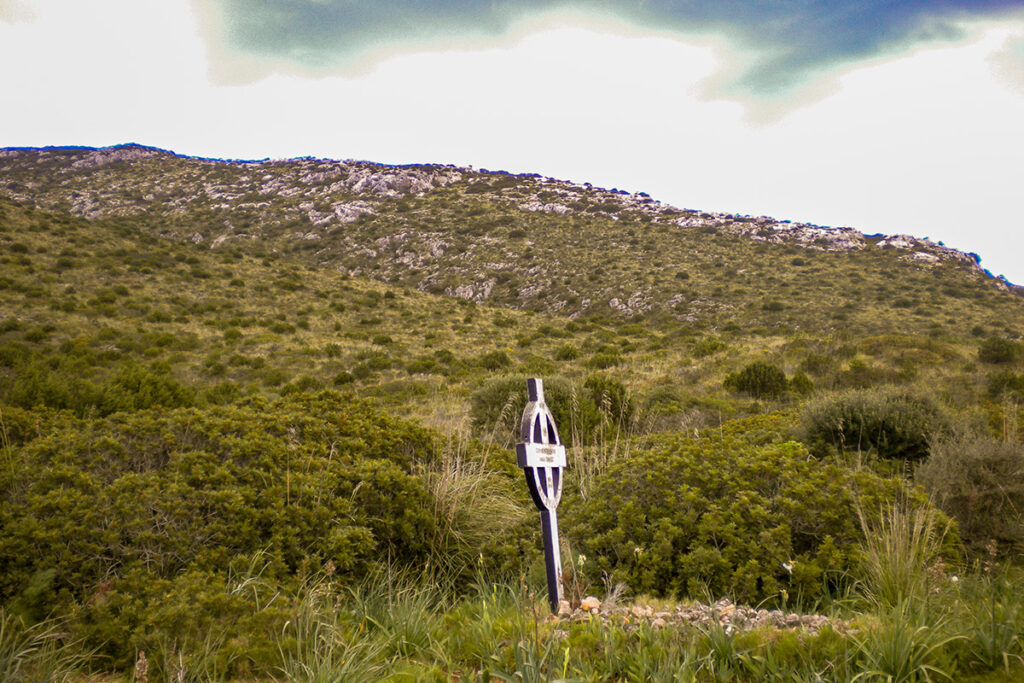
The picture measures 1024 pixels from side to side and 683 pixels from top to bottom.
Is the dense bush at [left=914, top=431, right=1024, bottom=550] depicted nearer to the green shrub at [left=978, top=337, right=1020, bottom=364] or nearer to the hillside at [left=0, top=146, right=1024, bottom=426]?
the hillside at [left=0, top=146, right=1024, bottom=426]

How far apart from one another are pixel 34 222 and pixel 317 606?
31.6 metres

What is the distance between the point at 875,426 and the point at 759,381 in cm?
747

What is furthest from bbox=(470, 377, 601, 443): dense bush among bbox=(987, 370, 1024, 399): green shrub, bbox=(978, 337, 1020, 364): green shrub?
bbox=(978, 337, 1020, 364): green shrub

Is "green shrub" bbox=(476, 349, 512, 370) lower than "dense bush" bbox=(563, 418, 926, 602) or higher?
lower

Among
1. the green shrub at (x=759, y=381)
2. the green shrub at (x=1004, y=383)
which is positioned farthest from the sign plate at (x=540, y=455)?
the green shrub at (x=1004, y=383)

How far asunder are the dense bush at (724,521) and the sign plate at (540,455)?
761 millimetres

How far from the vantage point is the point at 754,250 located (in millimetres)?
43781

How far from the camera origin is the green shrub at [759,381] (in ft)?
50.4

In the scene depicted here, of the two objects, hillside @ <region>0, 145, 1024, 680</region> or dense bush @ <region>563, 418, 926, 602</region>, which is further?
dense bush @ <region>563, 418, 926, 602</region>

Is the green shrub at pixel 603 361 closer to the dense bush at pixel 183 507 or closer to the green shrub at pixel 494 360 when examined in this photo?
the green shrub at pixel 494 360

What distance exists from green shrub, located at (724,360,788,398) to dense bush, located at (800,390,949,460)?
6741 millimetres

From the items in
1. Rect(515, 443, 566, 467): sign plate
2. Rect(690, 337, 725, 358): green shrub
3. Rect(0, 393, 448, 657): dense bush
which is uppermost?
Rect(515, 443, 566, 467): sign plate

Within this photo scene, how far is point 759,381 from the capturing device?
1563 centimetres

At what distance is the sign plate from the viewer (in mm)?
4004
